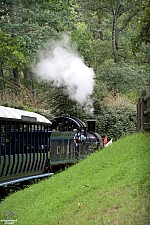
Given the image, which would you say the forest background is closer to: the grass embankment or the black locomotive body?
the black locomotive body

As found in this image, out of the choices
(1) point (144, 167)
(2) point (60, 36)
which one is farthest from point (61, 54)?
(1) point (144, 167)

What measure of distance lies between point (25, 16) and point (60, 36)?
2501mm

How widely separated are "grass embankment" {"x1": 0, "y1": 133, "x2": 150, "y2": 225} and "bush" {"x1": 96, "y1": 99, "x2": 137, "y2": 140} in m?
16.0

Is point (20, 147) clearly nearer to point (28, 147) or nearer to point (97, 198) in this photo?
point (28, 147)

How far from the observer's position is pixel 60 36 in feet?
85.5

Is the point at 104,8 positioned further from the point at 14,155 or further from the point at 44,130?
the point at 14,155

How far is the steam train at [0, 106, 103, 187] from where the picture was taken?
31.6ft

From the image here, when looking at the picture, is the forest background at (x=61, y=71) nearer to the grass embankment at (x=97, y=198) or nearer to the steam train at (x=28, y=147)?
the steam train at (x=28, y=147)

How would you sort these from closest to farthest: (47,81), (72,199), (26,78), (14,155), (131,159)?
(72,199), (131,159), (14,155), (47,81), (26,78)

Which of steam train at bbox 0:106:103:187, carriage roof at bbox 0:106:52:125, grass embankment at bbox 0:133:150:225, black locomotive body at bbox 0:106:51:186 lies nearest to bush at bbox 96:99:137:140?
steam train at bbox 0:106:103:187

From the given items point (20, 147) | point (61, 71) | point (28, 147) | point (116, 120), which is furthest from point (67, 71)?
point (20, 147)

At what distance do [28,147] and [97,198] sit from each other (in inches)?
200

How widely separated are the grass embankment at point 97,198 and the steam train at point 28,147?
84 cm

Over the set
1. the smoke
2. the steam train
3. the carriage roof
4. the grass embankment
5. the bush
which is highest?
the smoke
